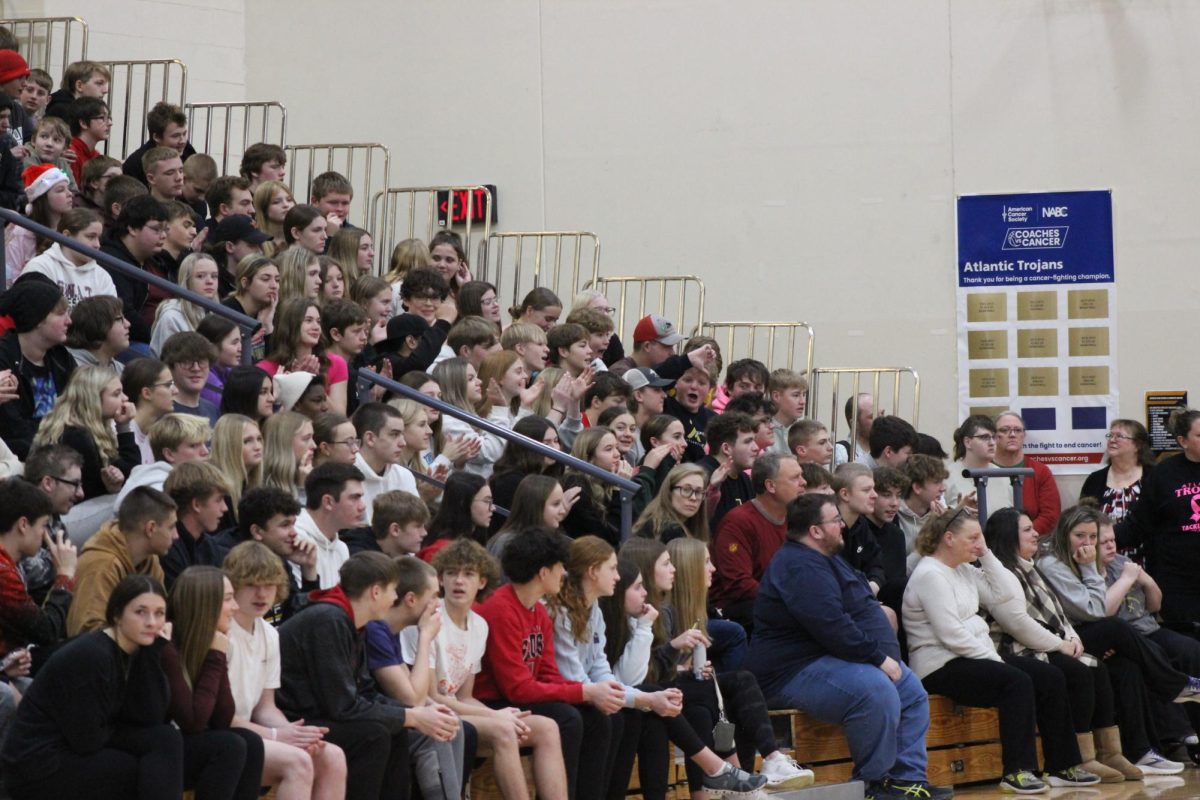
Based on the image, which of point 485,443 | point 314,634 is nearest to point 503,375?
point 485,443

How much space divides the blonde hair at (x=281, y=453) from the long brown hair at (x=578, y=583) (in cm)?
107

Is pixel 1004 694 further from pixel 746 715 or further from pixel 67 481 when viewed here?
pixel 67 481

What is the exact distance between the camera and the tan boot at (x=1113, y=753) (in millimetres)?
9039

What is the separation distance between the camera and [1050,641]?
29.5 ft

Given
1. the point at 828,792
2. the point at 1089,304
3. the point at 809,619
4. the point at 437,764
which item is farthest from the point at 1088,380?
the point at 437,764

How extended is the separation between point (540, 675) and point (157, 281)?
2.41 metres

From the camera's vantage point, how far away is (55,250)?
8359 mm

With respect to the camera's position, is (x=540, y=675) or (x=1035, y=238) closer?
(x=540, y=675)

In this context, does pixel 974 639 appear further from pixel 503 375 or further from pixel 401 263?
pixel 401 263

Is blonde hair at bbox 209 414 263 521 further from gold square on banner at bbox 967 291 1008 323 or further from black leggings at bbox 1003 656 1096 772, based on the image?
gold square on banner at bbox 967 291 1008 323

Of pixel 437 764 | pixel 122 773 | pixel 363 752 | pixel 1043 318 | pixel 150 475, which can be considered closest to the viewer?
pixel 122 773

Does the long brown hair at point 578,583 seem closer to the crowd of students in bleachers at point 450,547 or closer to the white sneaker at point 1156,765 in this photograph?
the crowd of students in bleachers at point 450,547

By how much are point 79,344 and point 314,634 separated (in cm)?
216

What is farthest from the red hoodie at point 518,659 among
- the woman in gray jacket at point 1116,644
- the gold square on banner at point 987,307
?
the gold square on banner at point 987,307
